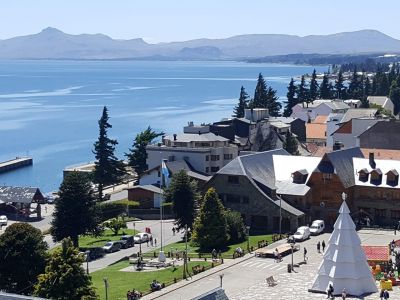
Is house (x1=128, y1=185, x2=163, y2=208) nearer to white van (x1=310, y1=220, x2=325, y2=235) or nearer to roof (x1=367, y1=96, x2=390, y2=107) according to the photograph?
white van (x1=310, y1=220, x2=325, y2=235)

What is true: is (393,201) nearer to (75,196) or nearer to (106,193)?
(75,196)

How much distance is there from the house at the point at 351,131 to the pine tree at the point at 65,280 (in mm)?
61025

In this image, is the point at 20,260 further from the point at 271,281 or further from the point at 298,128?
the point at 298,128

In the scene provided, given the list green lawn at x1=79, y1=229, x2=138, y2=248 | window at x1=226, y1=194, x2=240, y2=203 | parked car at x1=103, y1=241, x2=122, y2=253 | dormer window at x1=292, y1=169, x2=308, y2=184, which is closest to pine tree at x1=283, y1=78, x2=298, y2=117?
dormer window at x1=292, y1=169, x2=308, y2=184

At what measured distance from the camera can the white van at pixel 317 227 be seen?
64731 millimetres

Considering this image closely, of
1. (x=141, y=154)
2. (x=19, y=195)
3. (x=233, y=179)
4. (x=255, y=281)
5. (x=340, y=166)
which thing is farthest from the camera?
(x=141, y=154)

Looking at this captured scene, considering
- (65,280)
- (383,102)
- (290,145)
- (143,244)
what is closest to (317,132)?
(383,102)

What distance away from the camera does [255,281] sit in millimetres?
49969

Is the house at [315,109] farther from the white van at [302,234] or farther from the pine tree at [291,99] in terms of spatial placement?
the white van at [302,234]

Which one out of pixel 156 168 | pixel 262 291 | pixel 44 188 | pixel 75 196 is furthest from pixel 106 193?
pixel 262 291

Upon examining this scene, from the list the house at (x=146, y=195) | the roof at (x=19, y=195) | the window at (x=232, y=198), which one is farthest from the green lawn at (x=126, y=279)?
the roof at (x=19, y=195)

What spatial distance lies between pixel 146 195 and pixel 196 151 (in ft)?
30.1

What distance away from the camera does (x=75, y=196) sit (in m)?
65.8

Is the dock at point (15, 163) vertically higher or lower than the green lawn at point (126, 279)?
lower
